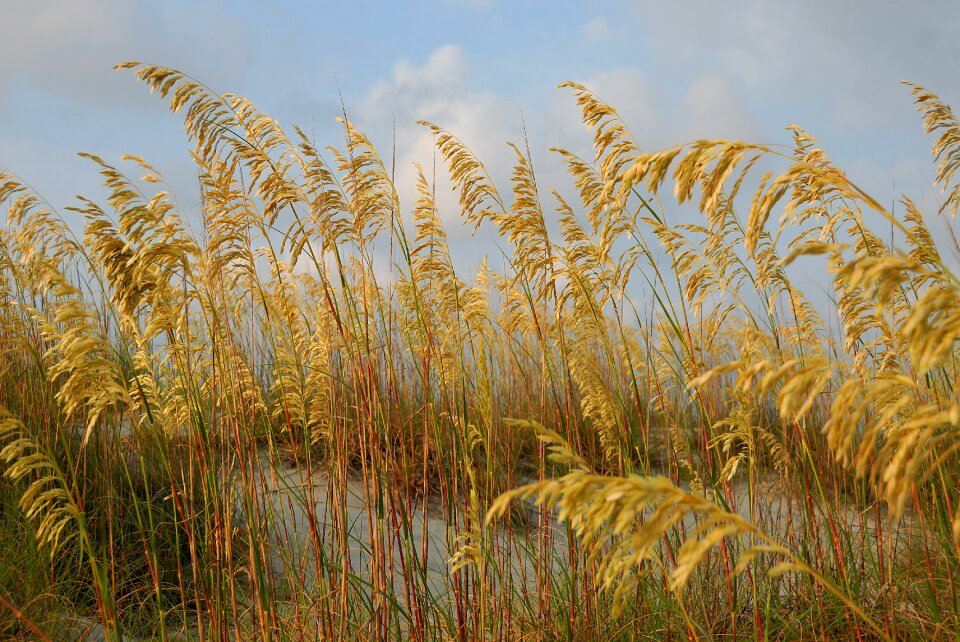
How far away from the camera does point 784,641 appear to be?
9.90 feet

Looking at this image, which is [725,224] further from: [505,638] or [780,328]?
[780,328]

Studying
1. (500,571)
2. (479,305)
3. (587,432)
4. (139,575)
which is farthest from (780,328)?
(139,575)

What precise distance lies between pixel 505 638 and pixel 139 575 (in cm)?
276

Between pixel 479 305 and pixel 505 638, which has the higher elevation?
pixel 479 305

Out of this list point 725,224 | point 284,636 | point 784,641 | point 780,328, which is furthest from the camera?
point 780,328

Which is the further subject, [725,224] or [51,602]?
[51,602]

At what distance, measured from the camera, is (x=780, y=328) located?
5.71m

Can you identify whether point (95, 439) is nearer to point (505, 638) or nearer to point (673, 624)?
point (505, 638)

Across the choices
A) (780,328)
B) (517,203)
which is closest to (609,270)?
(517,203)

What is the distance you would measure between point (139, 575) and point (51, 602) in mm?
640

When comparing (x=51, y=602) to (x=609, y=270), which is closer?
(x=609, y=270)

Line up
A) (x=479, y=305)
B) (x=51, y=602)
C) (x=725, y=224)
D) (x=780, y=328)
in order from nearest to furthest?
(x=725, y=224)
(x=479, y=305)
(x=51, y=602)
(x=780, y=328)

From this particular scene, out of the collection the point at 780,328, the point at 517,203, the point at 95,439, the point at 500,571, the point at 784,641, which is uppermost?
the point at 517,203

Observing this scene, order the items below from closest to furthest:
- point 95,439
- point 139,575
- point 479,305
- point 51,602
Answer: point 479,305 → point 51,602 → point 139,575 → point 95,439
